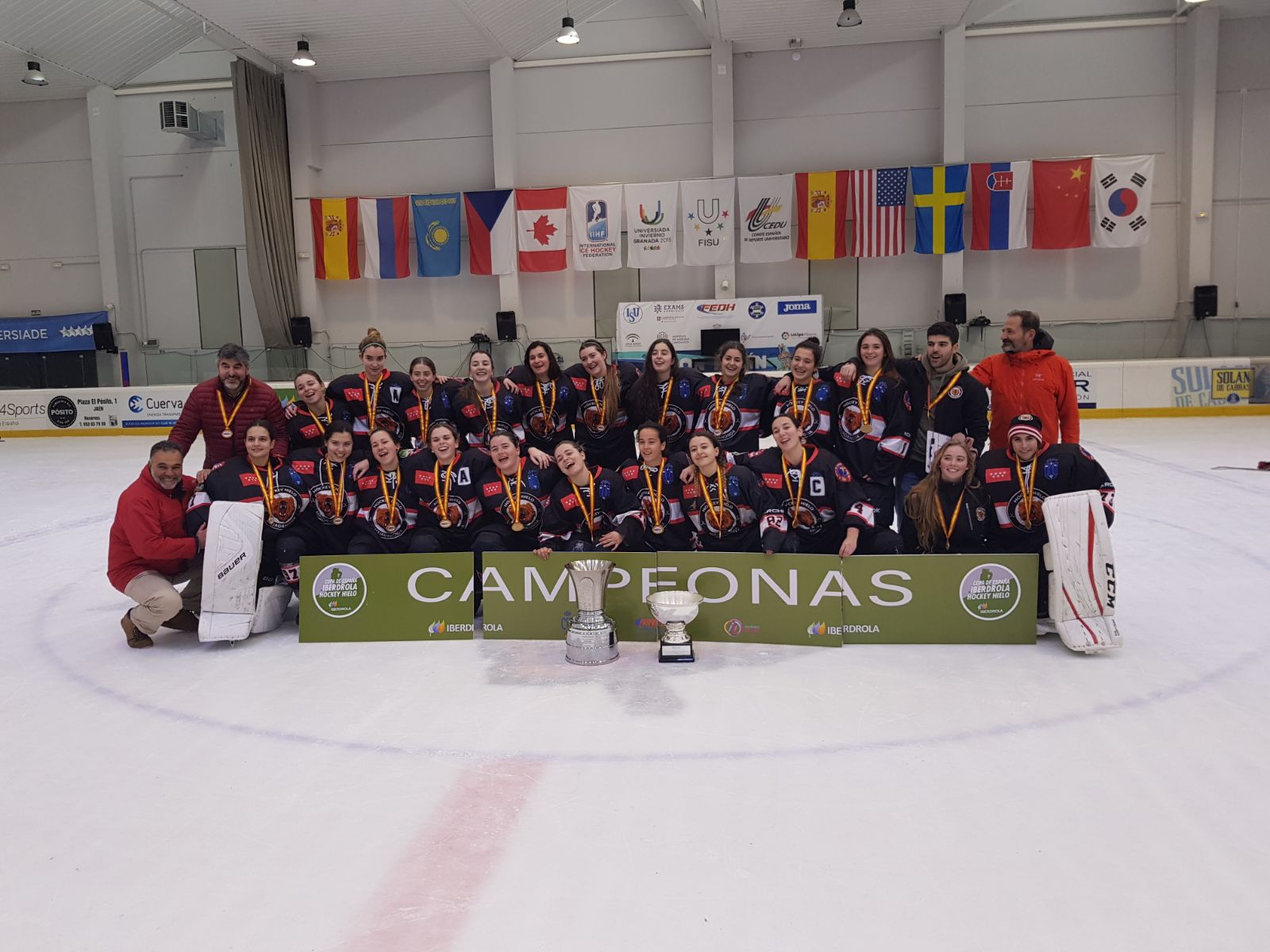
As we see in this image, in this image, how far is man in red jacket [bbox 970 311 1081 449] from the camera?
544 cm

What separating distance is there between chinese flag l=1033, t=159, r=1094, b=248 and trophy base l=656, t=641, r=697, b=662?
13.9 m

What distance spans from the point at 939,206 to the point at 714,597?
43.3 ft

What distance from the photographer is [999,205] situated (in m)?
16.0

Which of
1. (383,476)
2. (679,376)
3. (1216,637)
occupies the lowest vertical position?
(1216,637)

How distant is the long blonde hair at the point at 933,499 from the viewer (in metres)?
4.78

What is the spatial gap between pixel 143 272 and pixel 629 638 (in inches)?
690

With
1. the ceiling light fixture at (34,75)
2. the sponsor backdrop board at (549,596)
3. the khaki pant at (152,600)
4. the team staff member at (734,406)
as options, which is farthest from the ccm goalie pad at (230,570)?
the ceiling light fixture at (34,75)

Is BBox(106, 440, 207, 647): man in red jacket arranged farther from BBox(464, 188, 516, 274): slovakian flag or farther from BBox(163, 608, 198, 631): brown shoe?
BBox(464, 188, 516, 274): slovakian flag

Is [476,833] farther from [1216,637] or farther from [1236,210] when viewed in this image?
[1236,210]

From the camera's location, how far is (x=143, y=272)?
1873 centimetres

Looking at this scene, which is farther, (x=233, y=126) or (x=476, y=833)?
(x=233, y=126)

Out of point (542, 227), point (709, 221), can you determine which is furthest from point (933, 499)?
point (542, 227)

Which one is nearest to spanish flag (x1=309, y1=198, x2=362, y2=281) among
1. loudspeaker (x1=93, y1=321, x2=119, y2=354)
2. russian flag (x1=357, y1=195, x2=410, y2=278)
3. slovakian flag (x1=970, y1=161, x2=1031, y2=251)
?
russian flag (x1=357, y1=195, x2=410, y2=278)

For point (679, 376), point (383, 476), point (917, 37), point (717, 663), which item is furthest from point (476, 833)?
point (917, 37)
